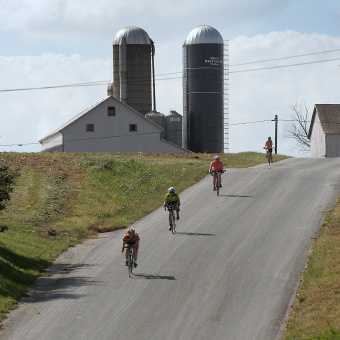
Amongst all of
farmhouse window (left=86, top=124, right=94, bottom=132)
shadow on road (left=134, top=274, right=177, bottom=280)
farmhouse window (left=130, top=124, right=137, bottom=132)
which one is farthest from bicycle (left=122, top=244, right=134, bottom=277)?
farmhouse window (left=130, top=124, right=137, bottom=132)

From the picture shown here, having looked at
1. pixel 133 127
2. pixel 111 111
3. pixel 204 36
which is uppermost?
pixel 204 36

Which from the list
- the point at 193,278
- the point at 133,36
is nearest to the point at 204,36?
the point at 133,36

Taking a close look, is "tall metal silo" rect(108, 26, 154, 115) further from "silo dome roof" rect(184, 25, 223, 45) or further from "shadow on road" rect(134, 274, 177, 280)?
"shadow on road" rect(134, 274, 177, 280)

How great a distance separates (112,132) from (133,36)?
12.1 metres

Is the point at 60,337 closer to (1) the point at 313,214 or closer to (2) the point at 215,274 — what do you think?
(2) the point at 215,274

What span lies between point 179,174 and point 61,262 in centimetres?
2068

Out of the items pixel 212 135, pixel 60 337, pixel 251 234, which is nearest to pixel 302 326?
pixel 60 337

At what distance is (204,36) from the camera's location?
276 feet

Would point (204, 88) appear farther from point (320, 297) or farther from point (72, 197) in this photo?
point (320, 297)

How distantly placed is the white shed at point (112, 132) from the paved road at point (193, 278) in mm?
42069

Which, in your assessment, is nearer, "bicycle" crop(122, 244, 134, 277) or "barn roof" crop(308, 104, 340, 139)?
"bicycle" crop(122, 244, 134, 277)

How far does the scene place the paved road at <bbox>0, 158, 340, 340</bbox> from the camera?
20.5m

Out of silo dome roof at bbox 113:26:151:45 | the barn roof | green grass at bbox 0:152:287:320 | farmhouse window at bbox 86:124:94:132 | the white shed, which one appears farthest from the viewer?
silo dome roof at bbox 113:26:151:45

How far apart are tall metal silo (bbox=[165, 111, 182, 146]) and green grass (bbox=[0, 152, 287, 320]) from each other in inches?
1078
